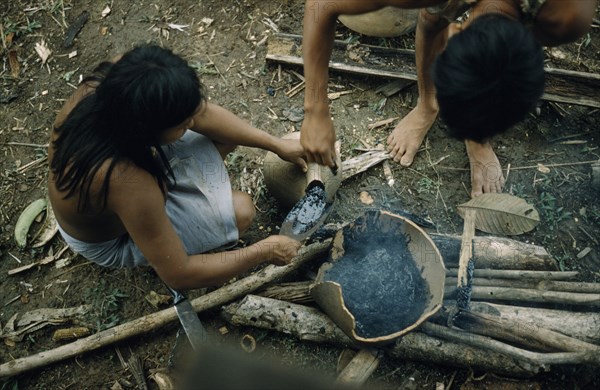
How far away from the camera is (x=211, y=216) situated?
2578 millimetres

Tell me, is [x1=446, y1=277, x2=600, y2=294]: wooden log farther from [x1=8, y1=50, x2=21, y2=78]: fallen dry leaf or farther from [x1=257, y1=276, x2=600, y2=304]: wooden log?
[x1=8, y1=50, x2=21, y2=78]: fallen dry leaf

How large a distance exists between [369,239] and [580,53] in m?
2.39

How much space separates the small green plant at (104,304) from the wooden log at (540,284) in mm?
1979

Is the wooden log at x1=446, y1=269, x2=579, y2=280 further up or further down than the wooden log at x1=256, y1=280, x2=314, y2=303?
further up

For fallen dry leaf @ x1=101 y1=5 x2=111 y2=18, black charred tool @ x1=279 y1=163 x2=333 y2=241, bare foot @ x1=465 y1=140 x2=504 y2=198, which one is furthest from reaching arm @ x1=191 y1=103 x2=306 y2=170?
fallen dry leaf @ x1=101 y1=5 x2=111 y2=18

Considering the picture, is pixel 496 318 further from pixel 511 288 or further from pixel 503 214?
pixel 503 214

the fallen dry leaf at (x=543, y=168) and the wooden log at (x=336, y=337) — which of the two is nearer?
the wooden log at (x=336, y=337)

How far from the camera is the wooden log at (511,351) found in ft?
7.41

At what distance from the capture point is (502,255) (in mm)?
2715

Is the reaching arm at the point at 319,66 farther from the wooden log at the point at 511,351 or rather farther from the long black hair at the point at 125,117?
the wooden log at the point at 511,351

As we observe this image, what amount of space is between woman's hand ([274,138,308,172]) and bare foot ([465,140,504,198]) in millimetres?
1202

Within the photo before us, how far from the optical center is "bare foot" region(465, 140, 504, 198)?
10.3 ft

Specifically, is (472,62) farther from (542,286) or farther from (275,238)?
(542,286)

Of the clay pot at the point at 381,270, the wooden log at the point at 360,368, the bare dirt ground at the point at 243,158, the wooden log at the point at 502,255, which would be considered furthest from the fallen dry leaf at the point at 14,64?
the wooden log at the point at 502,255
